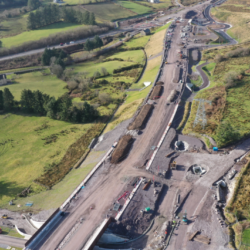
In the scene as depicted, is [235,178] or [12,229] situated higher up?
[235,178]

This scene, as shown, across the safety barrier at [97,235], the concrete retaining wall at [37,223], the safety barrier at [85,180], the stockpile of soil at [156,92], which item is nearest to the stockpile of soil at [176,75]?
the stockpile of soil at [156,92]

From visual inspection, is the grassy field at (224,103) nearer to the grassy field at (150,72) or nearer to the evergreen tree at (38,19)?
the grassy field at (150,72)

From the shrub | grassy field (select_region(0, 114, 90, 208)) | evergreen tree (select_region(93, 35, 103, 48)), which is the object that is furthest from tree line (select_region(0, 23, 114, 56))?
the shrub

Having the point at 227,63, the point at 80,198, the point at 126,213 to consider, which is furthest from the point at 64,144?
the point at 227,63

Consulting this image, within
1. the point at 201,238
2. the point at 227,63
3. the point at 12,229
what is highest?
the point at 227,63

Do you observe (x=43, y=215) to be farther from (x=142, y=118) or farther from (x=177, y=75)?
(x=177, y=75)

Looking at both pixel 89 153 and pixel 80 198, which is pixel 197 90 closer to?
pixel 89 153

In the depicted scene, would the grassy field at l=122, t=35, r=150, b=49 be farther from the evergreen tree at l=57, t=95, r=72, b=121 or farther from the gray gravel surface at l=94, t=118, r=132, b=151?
the gray gravel surface at l=94, t=118, r=132, b=151
